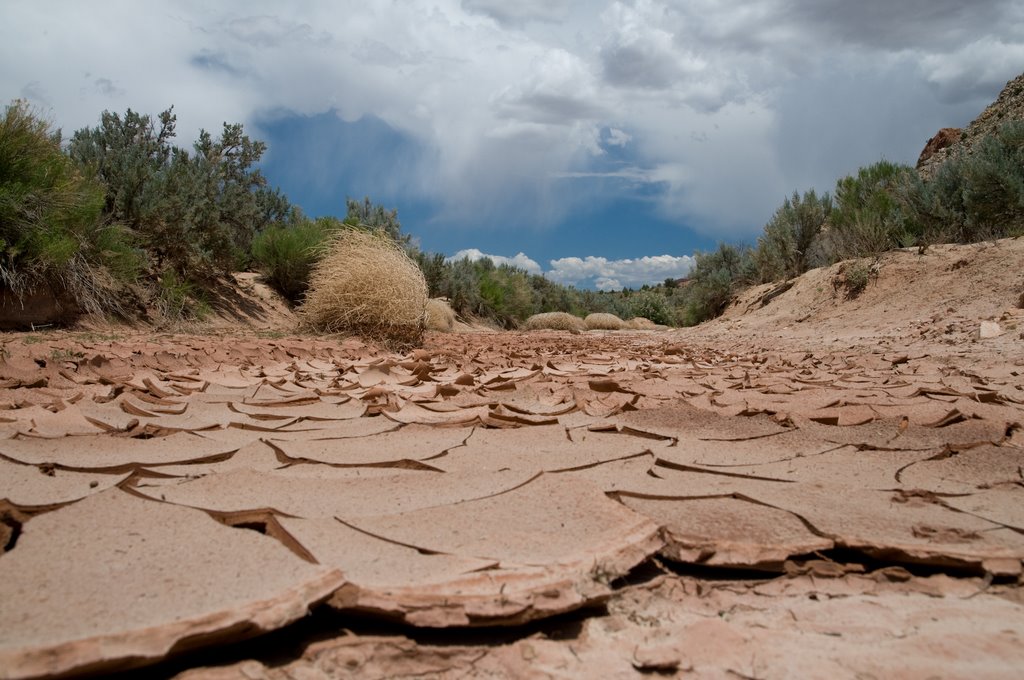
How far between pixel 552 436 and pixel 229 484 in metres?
1.10

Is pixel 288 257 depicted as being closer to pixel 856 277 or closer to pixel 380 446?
pixel 856 277

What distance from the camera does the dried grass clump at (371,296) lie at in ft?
23.5

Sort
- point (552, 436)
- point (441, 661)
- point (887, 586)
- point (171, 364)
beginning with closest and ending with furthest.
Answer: point (441, 661) → point (887, 586) → point (552, 436) → point (171, 364)

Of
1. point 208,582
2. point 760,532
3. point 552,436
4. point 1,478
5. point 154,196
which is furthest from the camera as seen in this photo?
point 154,196

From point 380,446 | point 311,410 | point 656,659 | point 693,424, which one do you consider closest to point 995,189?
point 693,424

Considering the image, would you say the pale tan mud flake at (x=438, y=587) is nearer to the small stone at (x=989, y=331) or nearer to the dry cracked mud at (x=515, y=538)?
the dry cracked mud at (x=515, y=538)

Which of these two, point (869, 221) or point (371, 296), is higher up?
point (869, 221)

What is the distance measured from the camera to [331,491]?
1627 millimetres

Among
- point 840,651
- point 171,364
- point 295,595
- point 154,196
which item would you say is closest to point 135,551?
point 295,595

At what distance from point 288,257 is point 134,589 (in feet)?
33.6

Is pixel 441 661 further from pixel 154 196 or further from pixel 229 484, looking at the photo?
pixel 154 196

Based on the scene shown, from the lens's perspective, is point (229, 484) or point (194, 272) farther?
point (194, 272)

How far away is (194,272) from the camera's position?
9.03 metres

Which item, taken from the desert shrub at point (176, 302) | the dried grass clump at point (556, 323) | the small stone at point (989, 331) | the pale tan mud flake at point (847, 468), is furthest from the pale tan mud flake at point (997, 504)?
the dried grass clump at point (556, 323)
